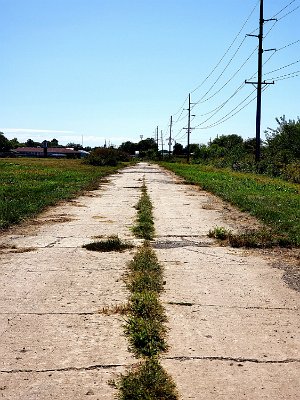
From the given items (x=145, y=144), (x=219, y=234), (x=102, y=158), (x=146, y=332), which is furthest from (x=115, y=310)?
(x=145, y=144)

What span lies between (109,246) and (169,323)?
385cm

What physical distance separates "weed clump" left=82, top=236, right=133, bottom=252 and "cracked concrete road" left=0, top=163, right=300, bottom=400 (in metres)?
0.26

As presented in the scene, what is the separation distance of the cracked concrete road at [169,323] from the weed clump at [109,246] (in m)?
0.26

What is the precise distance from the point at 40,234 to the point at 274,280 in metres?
5.03

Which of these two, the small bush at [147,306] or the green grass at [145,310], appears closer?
the green grass at [145,310]

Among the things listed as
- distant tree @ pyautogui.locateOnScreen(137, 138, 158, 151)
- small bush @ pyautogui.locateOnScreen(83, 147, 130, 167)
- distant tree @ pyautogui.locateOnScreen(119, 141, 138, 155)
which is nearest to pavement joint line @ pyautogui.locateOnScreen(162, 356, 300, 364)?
small bush @ pyautogui.locateOnScreen(83, 147, 130, 167)

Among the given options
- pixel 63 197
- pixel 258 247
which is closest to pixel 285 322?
pixel 258 247

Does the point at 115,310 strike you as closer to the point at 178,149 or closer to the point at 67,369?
the point at 67,369

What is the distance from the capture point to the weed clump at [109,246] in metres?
8.15

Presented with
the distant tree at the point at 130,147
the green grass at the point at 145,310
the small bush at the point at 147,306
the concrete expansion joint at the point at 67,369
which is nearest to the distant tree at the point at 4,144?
the distant tree at the point at 130,147

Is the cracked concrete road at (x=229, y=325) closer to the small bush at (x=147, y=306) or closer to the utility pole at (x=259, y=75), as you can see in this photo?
the small bush at (x=147, y=306)

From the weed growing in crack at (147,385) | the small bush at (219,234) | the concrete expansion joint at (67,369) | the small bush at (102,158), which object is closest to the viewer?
the weed growing in crack at (147,385)

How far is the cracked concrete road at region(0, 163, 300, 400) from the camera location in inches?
133

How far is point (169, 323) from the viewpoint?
454 cm
